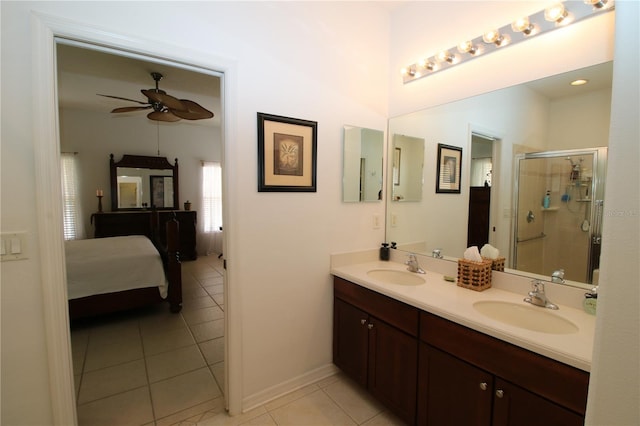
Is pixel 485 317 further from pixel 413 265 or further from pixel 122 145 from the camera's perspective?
pixel 122 145

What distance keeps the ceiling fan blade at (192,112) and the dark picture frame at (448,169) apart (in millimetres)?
2255

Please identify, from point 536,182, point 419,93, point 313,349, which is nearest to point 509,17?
point 419,93

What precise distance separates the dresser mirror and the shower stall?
5.74 m

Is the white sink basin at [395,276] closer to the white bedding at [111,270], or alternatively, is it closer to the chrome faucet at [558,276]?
the chrome faucet at [558,276]

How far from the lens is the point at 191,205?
6008mm

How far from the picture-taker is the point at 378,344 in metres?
1.78

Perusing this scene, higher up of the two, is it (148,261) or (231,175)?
(231,175)

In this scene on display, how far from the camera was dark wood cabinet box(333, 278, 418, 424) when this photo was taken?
1.58m

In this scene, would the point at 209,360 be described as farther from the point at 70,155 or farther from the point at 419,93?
the point at 70,155

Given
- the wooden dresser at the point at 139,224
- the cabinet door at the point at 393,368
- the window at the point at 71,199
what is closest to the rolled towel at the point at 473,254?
the cabinet door at the point at 393,368

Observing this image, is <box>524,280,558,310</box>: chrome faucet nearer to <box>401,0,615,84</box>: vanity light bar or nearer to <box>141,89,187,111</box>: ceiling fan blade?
<box>401,0,615,84</box>: vanity light bar

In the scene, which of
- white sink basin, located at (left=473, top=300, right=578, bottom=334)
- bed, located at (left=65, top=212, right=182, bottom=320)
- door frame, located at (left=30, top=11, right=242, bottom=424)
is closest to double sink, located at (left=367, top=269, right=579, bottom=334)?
white sink basin, located at (left=473, top=300, right=578, bottom=334)

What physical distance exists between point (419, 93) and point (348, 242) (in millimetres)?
1225

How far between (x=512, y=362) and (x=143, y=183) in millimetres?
6068
